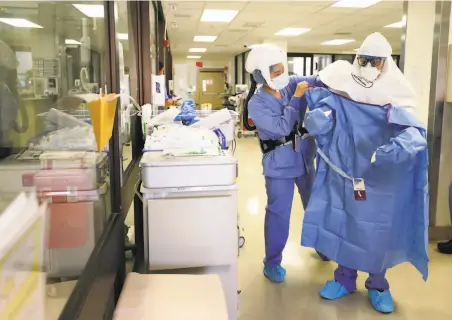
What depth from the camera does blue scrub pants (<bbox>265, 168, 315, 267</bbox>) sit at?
275 centimetres

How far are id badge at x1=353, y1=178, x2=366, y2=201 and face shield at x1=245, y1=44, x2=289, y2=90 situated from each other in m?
0.76

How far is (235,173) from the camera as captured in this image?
1.90 meters

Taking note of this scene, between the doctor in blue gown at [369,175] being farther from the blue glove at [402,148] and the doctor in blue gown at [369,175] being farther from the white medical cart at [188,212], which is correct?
the white medical cart at [188,212]

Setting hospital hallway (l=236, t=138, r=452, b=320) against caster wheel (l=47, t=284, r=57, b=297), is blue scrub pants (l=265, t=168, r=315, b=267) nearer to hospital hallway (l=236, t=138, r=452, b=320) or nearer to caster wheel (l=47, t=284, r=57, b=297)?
hospital hallway (l=236, t=138, r=452, b=320)

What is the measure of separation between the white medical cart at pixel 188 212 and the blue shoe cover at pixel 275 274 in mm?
996

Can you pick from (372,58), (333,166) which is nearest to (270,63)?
(372,58)

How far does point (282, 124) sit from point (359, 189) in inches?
23.5

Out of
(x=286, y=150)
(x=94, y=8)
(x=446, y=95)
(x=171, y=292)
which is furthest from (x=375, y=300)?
(x=94, y=8)

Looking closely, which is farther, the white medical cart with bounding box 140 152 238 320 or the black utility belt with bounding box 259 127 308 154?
the black utility belt with bounding box 259 127 308 154

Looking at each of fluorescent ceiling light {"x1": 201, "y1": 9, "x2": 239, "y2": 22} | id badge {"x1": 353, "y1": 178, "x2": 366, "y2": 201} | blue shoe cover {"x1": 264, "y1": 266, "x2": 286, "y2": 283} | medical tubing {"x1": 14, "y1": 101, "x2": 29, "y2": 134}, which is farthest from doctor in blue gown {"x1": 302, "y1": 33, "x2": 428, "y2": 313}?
fluorescent ceiling light {"x1": 201, "y1": 9, "x2": 239, "y2": 22}

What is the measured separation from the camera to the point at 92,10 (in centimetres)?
183

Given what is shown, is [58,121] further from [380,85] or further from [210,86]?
[210,86]

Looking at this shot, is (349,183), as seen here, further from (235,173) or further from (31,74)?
(31,74)

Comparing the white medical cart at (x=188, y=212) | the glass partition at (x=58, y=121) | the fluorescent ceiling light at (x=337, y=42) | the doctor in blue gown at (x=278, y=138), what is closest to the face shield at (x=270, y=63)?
the doctor in blue gown at (x=278, y=138)
